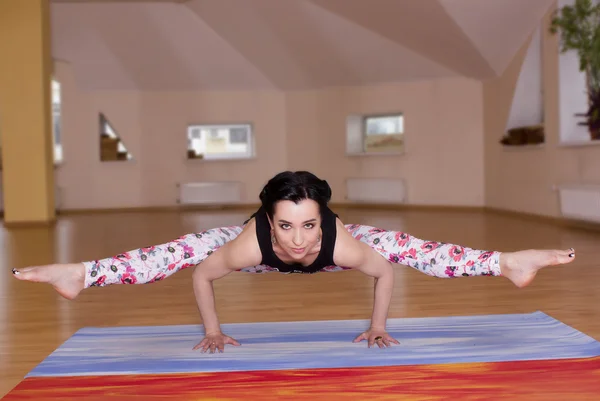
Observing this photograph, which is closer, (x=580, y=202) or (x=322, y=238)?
(x=322, y=238)

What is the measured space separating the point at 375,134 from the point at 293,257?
337 inches

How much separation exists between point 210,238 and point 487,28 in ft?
19.7

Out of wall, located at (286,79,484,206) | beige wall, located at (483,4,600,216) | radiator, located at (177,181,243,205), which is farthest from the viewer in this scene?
radiator, located at (177,181,243,205)

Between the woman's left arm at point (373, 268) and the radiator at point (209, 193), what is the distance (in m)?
8.56

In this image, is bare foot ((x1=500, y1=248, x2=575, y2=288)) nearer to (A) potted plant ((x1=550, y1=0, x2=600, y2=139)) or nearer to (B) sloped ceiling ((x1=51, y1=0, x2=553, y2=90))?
(A) potted plant ((x1=550, y1=0, x2=600, y2=139))

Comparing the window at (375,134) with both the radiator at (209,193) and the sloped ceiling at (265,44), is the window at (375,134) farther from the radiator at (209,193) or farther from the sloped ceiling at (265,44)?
the radiator at (209,193)

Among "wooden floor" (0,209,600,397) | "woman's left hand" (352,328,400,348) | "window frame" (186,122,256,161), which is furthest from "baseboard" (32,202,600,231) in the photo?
"woman's left hand" (352,328,400,348)

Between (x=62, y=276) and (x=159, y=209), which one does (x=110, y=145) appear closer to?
(x=159, y=209)

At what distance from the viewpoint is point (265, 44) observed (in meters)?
10.1

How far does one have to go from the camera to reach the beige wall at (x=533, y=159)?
22.7 ft

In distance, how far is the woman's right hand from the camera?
2408mm

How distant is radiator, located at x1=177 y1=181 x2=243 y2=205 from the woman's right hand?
Result: 853cm

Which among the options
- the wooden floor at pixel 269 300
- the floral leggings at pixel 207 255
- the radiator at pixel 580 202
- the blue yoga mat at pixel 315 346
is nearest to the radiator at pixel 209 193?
the wooden floor at pixel 269 300

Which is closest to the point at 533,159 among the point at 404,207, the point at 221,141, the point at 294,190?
the point at 404,207
